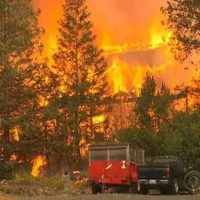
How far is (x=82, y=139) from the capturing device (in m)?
56.2

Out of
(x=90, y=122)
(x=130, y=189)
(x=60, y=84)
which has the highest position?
(x=60, y=84)

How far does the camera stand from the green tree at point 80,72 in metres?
56.9

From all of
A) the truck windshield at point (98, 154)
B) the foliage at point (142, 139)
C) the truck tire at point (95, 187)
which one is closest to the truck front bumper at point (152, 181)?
the truck tire at point (95, 187)

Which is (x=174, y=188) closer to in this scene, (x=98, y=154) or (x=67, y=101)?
(x=98, y=154)

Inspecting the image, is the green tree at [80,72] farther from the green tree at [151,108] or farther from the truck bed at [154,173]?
the truck bed at [154,173]

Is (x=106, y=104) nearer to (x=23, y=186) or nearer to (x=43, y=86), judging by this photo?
(x=43, y=86)

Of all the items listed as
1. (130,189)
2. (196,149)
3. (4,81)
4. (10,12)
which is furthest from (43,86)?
(130,189)

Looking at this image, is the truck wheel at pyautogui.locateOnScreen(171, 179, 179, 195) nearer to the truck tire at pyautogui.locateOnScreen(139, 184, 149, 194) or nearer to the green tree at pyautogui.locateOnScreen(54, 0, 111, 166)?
the truck tire at pyautogui.locateOnScreen(139, 184, 149, 194)

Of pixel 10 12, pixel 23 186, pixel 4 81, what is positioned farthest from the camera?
pixel 4 81

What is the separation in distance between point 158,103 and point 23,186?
31.5 meters

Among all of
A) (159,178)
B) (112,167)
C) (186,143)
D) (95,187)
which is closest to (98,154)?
(112,167)

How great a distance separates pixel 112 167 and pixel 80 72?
29.1 meters

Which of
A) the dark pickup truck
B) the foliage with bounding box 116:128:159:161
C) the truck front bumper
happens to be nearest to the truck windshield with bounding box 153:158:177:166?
the dark pickup truck

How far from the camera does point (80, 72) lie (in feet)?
190
